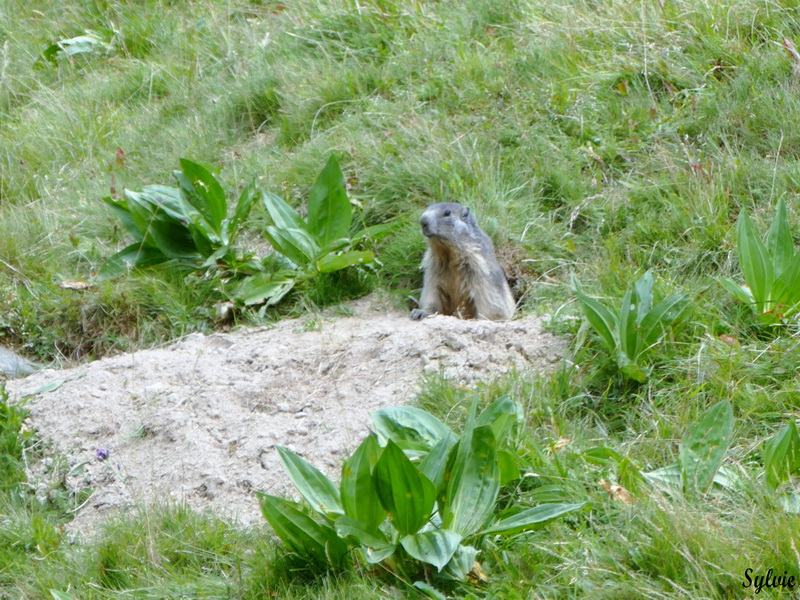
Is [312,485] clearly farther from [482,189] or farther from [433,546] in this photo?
[482,189]

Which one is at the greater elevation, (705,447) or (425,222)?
(425,222)

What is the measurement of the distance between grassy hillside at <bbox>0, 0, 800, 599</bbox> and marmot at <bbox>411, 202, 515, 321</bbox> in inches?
6.5

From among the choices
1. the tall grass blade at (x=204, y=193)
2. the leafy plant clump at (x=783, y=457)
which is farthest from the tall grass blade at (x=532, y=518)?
the tall grass blade at (x=204, y=193)

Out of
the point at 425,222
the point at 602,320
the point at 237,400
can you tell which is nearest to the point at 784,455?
the point at 602,320

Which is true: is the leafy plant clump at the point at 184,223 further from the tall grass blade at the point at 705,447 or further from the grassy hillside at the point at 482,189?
the tall grass blade at the point at 705,447

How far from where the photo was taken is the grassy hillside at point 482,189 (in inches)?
142

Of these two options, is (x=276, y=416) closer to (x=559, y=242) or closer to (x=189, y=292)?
(x=189, y=292)

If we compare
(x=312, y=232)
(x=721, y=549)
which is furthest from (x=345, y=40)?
(x=721, y=549)

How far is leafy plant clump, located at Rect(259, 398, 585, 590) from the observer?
3396mm

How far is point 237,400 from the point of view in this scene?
195 inches

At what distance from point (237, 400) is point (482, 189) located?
8.22 feet

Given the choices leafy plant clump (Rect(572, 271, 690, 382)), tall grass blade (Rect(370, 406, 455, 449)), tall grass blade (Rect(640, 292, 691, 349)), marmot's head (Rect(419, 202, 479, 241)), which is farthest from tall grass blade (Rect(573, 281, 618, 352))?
marmot's head (Rect(419, 202, 479, 241))

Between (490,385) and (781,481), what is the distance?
143 cm

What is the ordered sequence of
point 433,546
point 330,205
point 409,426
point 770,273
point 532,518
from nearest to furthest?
1. point 433,546
2. point 532,518
3. point 409,426
4. point 770,273
5. point 330,205
